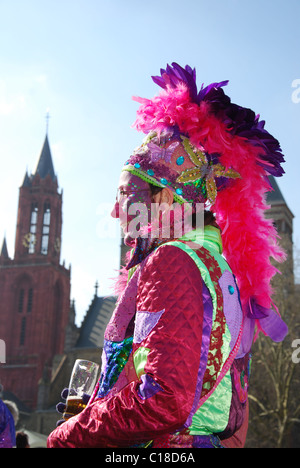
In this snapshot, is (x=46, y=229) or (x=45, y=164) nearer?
(x=46, y=229)

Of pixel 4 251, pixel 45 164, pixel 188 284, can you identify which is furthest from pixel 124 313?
pixel 45 164

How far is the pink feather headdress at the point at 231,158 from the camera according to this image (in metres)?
2.62

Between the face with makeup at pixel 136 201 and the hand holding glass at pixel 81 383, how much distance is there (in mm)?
622

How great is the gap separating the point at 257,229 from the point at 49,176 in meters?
66.8

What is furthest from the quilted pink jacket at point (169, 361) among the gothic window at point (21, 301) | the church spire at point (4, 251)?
the church spire at point (4, 251)

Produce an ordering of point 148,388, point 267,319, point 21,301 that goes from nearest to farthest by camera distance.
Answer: point 148,388, point 267,319, point 21,301

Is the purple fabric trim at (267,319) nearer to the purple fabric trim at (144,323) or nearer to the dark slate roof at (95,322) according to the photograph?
the purple fabric trim at (144,323)

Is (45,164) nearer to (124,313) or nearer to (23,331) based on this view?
(23,331)

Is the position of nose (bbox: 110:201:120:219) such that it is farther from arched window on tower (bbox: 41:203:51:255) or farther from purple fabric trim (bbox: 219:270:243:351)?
arched window on tower (bbox: 41:203:51:255)

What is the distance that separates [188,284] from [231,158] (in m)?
0.80

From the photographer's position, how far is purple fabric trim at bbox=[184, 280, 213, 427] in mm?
2058

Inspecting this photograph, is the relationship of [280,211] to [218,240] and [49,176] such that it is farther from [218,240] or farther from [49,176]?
[218,240]

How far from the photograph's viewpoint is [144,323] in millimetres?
2088
